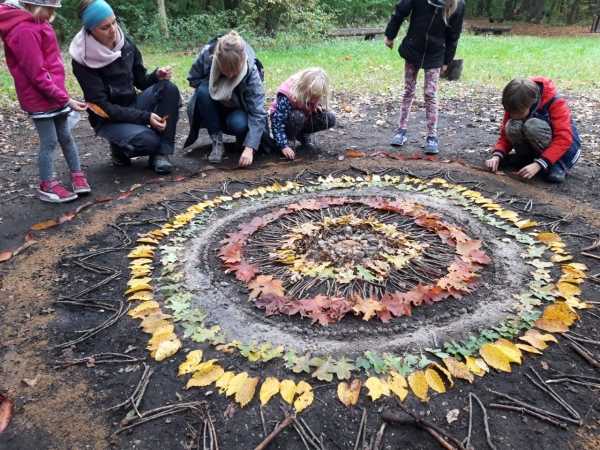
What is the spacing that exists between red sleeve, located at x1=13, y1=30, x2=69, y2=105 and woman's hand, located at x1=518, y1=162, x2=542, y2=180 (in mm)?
3770

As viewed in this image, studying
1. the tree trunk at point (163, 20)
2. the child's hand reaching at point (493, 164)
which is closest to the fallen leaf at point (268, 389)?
the child's hand reaching at point (493, 164)

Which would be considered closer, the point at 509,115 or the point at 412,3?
the point at 509,115

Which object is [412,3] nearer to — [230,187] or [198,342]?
[230,187]

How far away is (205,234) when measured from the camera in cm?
340

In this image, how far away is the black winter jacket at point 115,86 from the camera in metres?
4.07

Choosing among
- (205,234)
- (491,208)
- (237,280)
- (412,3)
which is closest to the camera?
(237,280)

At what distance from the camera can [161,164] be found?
448 cm

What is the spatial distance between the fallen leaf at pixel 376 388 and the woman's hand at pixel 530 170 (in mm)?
2810

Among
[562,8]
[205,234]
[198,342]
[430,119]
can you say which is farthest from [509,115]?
[562,8]

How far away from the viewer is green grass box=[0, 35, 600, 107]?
844cm

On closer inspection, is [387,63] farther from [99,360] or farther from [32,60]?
[99,360]

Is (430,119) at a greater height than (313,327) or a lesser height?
greater

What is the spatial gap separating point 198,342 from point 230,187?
2.12 metres

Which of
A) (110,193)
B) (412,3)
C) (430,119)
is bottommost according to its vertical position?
(110,193)
